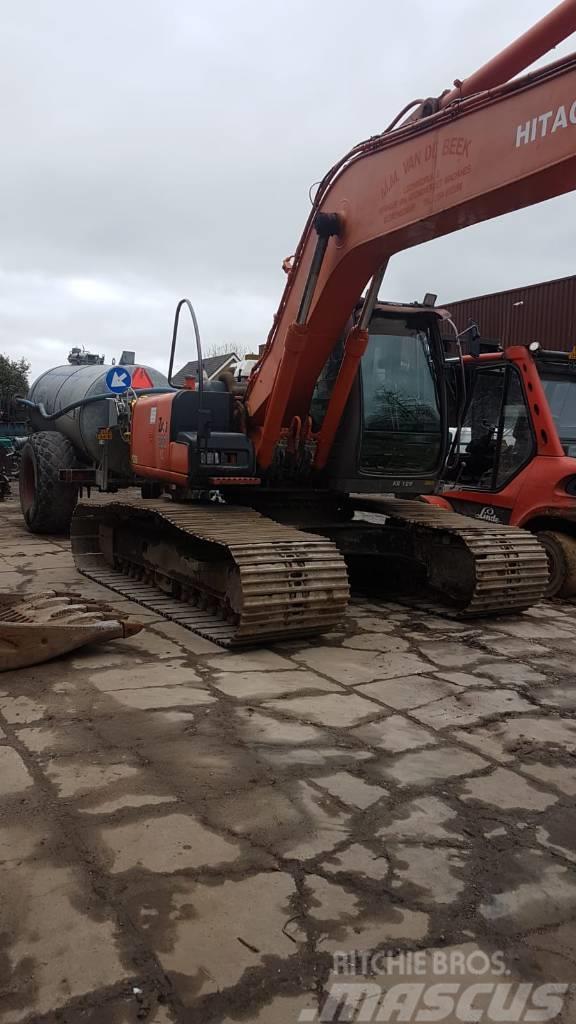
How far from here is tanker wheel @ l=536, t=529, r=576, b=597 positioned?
7035 millimetres

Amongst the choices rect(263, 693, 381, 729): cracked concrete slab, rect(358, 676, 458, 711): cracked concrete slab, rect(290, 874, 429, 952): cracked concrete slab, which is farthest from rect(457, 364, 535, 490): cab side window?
rect(290, 874, 429, 952): cracked concrete slab

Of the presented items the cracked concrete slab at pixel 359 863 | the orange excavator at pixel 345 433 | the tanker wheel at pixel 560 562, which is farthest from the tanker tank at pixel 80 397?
the cracked concrete slab at pixel 359 863

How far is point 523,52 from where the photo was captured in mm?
4094

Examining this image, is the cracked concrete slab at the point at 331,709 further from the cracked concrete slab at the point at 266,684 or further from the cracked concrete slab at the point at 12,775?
the cracked concrete slab at the point at 12,775

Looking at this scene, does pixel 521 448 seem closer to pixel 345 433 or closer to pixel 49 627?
pixel 345 433

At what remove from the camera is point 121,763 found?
11.1 feet

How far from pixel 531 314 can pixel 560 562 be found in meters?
12.7

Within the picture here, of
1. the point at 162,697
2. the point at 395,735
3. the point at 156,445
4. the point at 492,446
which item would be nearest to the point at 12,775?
the point at 162,697

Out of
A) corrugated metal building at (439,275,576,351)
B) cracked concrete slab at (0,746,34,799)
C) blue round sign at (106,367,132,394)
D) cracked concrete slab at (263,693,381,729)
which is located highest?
corrugated metal building at (439,275,576,351)

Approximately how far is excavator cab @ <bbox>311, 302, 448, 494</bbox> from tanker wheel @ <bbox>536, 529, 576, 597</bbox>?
4.41ft

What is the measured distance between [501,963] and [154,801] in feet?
4.49

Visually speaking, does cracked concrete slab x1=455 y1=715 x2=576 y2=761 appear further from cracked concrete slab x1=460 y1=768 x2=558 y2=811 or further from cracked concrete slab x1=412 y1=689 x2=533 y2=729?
cracked concrete slab x1=460 y1=768 x2=558 y2=811

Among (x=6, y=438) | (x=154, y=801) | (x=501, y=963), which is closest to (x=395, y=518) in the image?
(x=154, y=801)

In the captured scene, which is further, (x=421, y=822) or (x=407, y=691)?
(x=407, y=691)
